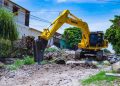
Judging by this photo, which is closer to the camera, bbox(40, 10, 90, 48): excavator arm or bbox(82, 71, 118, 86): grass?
bbox(82, 71, 118, 86): grass

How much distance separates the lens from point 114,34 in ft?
138

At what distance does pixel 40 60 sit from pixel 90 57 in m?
8.15

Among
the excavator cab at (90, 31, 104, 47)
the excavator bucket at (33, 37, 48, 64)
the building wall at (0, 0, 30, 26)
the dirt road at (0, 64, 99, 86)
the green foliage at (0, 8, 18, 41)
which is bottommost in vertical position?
the dirt road at (0, 64, 99, 86)

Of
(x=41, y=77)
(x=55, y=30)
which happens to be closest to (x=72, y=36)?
(x=55, y=30)

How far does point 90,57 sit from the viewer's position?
107 feet

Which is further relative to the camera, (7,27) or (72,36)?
(72,36)

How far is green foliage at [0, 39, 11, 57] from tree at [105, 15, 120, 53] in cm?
1376

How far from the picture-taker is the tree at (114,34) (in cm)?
4088

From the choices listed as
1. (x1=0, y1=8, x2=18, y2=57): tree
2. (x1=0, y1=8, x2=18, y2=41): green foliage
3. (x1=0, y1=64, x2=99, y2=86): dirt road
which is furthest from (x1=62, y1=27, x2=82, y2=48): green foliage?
(x1=0, y1=64, x2=99, y2=86): dirt road

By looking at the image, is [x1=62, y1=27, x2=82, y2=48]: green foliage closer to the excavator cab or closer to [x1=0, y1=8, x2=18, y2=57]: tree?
the excavator cab

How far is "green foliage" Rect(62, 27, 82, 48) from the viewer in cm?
6348

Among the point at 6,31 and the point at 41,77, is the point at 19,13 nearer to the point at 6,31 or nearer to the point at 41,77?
the point at 6,31

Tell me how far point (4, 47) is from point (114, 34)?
15.0 meters

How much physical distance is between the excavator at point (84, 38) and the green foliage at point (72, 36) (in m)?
30.8
